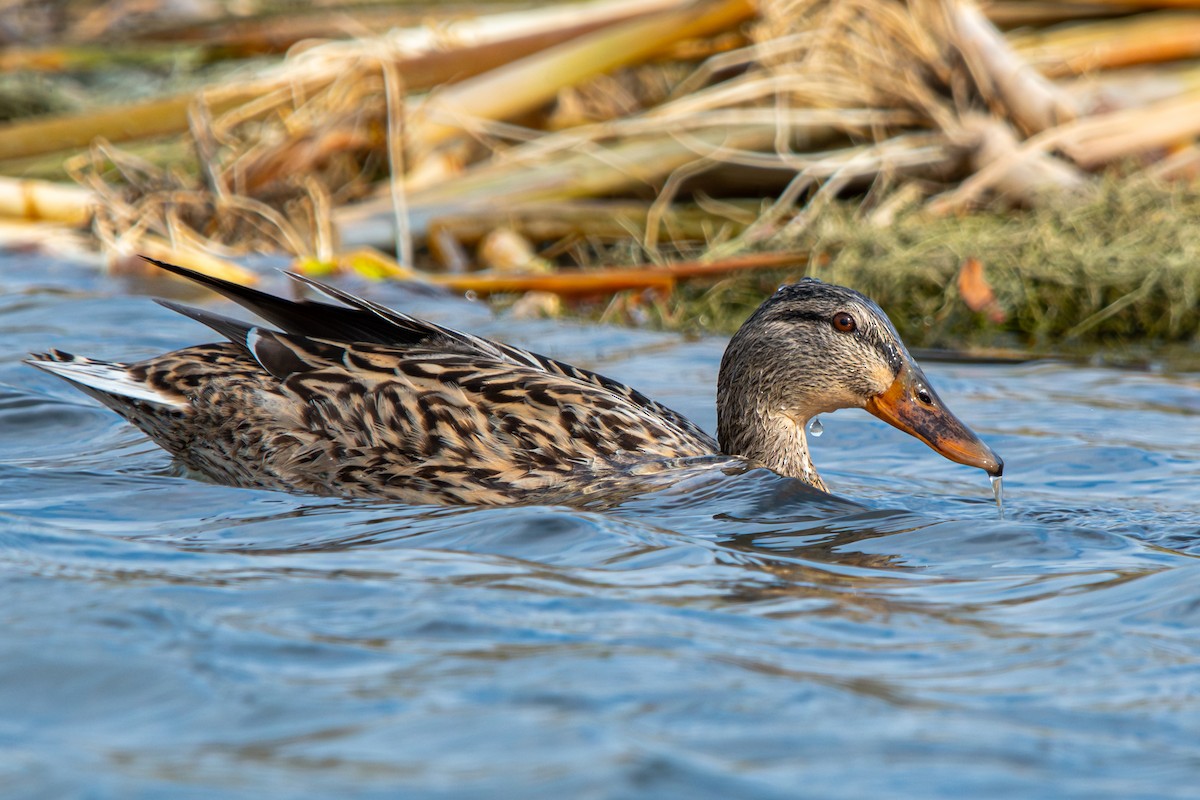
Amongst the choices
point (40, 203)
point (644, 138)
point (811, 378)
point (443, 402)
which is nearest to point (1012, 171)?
point (644, 138)

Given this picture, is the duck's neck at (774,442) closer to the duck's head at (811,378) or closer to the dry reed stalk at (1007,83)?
the duck's head at (811,378)

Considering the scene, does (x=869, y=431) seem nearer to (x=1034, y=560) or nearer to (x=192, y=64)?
(x=1034, y=560)

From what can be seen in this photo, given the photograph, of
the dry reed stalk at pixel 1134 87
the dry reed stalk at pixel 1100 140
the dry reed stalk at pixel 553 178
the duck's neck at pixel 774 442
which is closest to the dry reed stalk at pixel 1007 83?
the dry reed stalk at pixel 1100 140

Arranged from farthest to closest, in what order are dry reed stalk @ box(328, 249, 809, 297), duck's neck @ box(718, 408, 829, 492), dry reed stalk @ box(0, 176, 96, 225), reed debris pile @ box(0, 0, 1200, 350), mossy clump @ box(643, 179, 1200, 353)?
dry reed stalk @ box(0, 176, 96, 225), reed debris pile @ box(0, 0, 1200, 350), dry reed stalk @ box(328, 249, 809, 297), mossy clump @ box(643, 179, 1200, 353), duck's neck @ box(718, 408, 829, 492)

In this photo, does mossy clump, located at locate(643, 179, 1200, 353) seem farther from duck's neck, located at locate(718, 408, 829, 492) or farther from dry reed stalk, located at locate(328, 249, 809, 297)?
duck's neck, located at locate(718, 408, 829, 492)

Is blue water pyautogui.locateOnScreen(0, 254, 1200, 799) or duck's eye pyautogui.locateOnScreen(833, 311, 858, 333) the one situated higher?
duck's eye pyautogui.locateOnScreen(833, 311, 858, 333)

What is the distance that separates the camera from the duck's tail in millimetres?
5055

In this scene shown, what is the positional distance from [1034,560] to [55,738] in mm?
2555

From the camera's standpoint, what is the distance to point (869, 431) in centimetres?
654

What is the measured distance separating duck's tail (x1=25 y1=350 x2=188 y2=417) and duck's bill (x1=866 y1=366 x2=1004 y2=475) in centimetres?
220

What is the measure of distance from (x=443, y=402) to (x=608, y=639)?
1596 mm

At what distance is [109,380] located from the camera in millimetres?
5086

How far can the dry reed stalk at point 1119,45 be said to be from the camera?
10555 millimetres

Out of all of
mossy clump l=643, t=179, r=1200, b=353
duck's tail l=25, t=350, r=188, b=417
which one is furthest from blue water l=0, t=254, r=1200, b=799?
mossy clump l=643, t=179, r=1200, b=353
